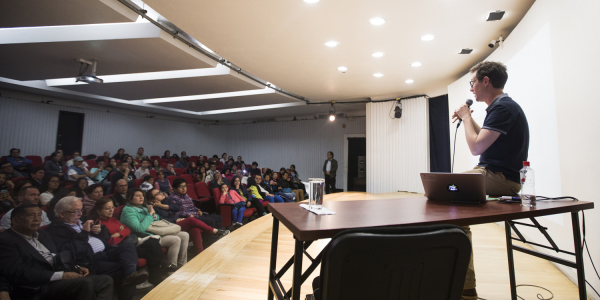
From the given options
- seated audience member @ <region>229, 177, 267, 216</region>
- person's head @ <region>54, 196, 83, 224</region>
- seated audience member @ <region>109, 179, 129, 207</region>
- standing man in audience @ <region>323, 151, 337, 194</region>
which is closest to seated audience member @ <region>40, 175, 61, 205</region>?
seated audience member @ <region>109, 179, 129, 207</region>

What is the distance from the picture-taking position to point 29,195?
238 cm

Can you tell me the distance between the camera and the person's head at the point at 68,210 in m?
2.06

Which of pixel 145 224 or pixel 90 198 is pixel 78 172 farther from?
pixel 145 224

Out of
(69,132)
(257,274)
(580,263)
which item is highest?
(69,132)

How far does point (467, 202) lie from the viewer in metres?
1.21

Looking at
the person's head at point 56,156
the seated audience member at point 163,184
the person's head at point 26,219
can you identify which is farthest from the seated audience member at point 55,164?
A: the person's head at point 26,219

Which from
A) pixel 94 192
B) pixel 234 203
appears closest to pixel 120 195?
pixel 94 192

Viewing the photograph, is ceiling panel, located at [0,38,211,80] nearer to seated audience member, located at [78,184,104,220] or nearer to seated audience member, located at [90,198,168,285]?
seated audience member, located at [78,184,104,220]

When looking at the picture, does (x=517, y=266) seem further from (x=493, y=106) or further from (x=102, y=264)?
(x=102, y=264)

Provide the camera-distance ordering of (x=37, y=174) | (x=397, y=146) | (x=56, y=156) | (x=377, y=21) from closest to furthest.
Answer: (x=377, y=21) < (x=37, y=174) < (x=56, y=156) < (x=397, y=146)

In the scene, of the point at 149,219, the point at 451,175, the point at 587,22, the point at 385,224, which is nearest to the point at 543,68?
the point at 587,22

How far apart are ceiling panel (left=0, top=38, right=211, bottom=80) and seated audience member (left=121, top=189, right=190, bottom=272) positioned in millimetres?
2394

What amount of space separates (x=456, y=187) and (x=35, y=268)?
236cm

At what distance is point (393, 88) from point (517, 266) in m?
4.92
